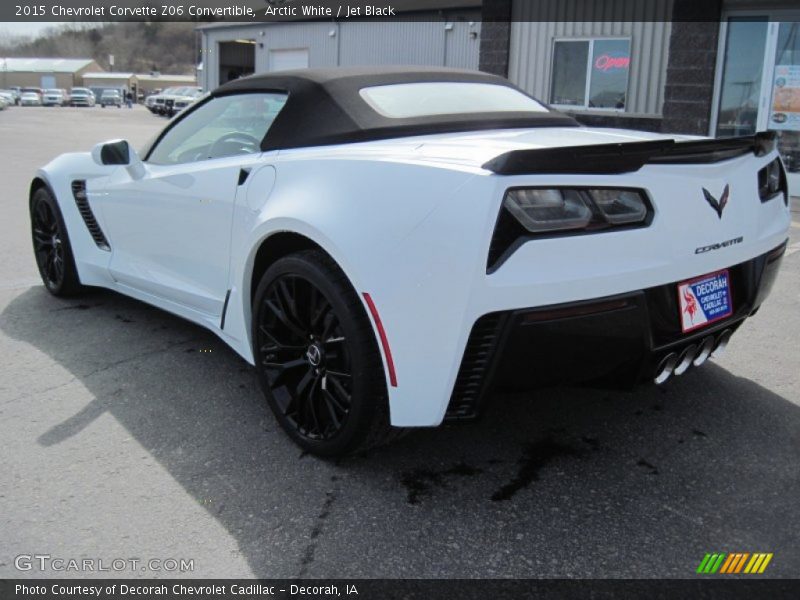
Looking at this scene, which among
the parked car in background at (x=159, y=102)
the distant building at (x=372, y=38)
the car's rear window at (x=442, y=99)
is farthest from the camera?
the parked car in background at (x=159, y=102)

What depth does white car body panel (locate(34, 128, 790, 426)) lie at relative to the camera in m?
2.22

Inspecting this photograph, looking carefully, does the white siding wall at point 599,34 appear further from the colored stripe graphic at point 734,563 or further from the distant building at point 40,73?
the distant building at point 40,73

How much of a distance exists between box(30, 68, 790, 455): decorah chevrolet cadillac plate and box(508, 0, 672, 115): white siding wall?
408 inches

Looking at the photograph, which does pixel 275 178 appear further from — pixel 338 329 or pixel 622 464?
pixel 622 464

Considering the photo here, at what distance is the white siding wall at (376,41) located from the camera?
16781 millimetres

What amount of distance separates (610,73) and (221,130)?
11.3 metres

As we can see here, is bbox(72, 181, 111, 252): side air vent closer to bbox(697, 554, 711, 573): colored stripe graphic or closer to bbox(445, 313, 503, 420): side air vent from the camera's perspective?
bbox(445, 313, 503, 420): side air vent

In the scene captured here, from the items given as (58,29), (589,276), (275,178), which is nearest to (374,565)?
(589,276)

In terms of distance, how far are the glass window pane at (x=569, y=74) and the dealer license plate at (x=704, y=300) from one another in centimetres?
1195

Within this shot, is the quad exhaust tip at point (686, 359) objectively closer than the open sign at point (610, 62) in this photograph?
Yes

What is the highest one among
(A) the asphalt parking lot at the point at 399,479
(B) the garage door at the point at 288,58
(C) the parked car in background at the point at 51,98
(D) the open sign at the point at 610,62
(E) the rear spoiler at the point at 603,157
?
(B) the garage door at the point at 288,58

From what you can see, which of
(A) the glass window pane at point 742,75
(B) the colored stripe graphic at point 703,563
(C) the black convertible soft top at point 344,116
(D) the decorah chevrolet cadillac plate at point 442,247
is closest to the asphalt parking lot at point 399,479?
(B) the colored stripe graphic at point 703,563

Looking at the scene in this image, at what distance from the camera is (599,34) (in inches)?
530

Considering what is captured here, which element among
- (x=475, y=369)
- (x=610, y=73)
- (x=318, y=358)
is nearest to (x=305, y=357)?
(x=318, y=358)
